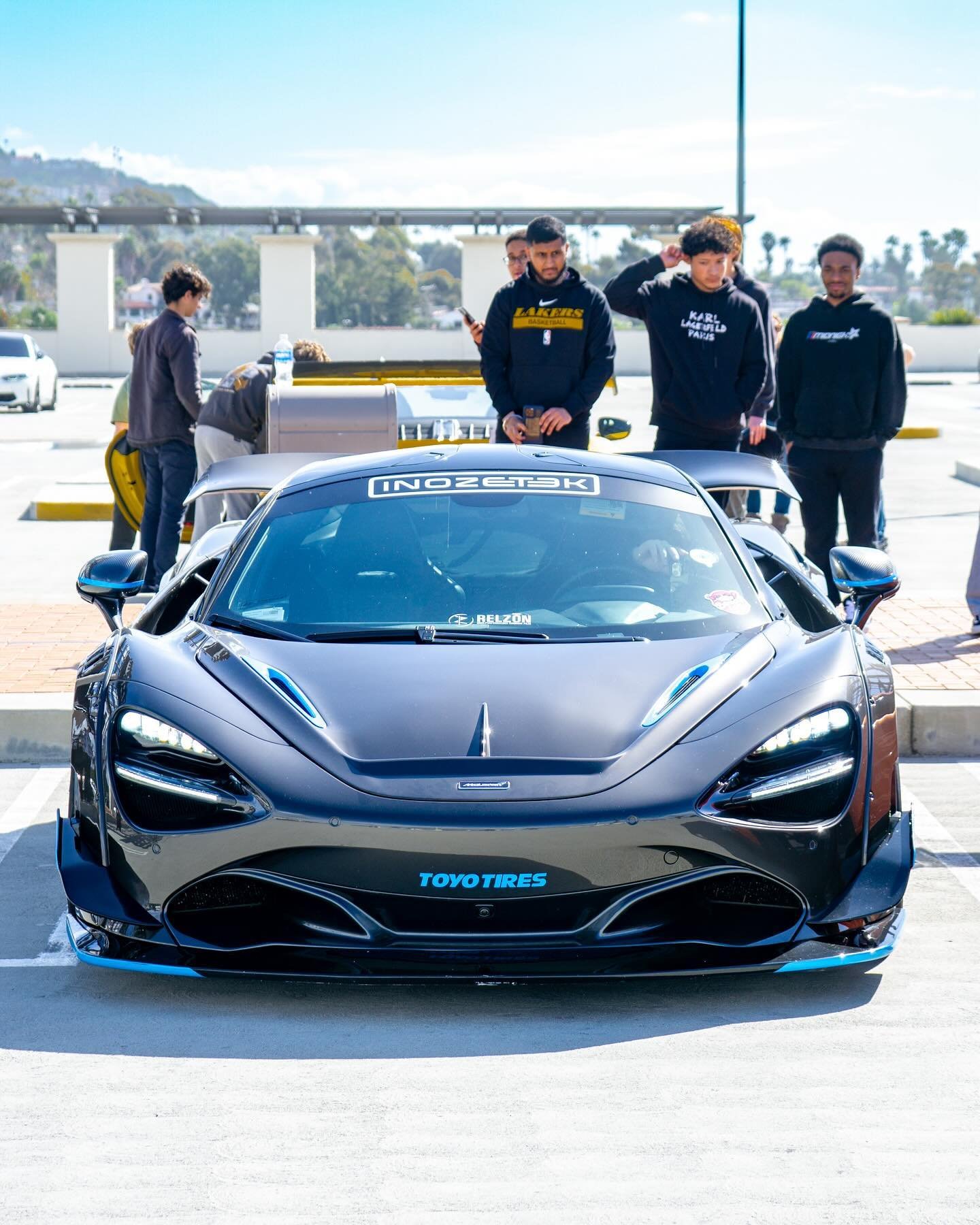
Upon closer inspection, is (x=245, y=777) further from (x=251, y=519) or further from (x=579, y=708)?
(x=251, y=519)

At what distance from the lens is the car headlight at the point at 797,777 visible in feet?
12.0

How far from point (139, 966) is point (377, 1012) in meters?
0.54

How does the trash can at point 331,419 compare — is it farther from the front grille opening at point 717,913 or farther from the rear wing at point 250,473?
the front grille opening at point 717,913

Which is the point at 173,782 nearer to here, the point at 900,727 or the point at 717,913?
the point at 717,913

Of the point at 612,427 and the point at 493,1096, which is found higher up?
the point at 612,427

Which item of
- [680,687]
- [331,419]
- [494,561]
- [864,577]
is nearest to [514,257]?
Answer: [331,419]

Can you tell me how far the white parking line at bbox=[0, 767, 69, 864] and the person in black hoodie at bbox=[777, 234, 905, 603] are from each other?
3.68m

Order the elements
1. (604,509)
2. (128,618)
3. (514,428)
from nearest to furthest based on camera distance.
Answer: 1. (604,509)
2. (514,428)
3. (128,618)

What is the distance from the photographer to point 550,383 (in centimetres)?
769

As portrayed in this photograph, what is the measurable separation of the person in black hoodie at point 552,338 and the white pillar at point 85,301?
36233 millimetres

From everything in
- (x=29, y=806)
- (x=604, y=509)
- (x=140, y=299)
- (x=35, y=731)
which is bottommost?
(x=29, y=806)

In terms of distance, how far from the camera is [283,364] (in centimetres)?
951

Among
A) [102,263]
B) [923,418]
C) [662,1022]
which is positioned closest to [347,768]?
[662,1022]

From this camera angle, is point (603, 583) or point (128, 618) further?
point (128, 618)
